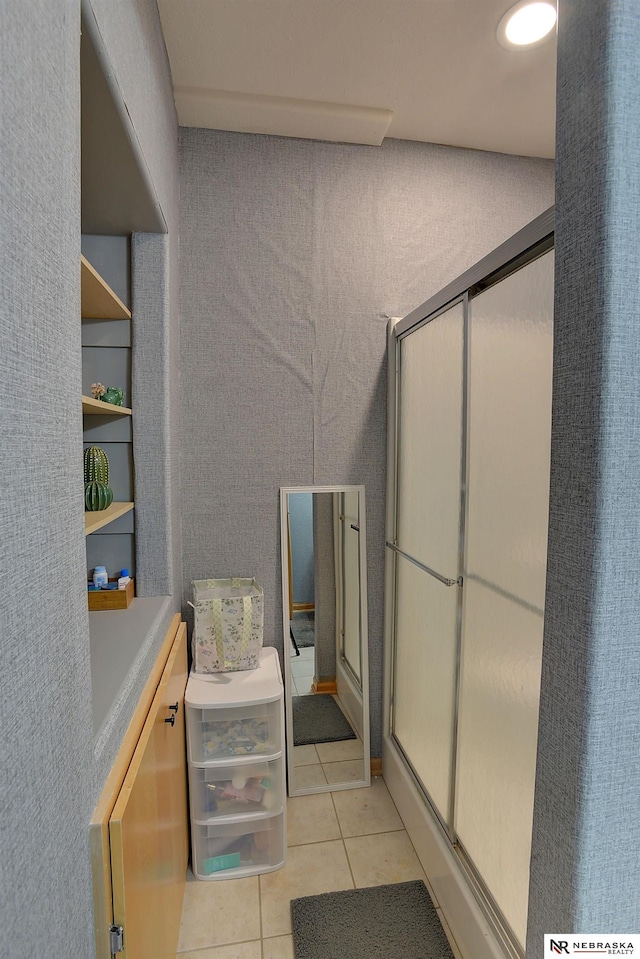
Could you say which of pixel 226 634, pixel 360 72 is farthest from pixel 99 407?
pixel 360 72

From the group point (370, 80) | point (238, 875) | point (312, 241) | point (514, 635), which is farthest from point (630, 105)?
point (238, 875)

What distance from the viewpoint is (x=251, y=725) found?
1.74 m

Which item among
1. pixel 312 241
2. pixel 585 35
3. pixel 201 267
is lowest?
pixel 585 35

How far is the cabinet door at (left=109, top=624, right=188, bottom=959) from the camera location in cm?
84

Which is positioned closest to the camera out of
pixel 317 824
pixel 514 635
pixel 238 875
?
pixel 514 635

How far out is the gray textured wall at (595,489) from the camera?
0.69 meters

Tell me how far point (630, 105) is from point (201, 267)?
5.24ft

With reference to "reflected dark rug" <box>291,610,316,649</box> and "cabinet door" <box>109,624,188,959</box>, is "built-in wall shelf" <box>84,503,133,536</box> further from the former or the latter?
"reflected dark rug" <box>291,610,316,649</box>

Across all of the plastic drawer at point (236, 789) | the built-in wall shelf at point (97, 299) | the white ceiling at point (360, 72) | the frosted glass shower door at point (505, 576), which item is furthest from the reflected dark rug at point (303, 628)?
the white ceiling at point (360, 72)

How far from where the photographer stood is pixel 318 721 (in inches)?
84.4

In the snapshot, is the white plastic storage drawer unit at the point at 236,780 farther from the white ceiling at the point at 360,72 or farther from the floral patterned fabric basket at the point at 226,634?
the white ceiling at the point at 360,72

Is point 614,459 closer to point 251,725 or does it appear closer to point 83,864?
point 83,864

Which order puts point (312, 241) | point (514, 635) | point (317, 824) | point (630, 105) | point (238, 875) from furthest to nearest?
point (312, 241) < point (317, 824) < point (238, 875) < point (514, 635) < point (630, 105)

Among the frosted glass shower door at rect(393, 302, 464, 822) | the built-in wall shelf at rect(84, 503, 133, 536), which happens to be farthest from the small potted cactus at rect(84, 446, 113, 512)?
the frosted glass shower door at rect(393, 302, 464, 822)
